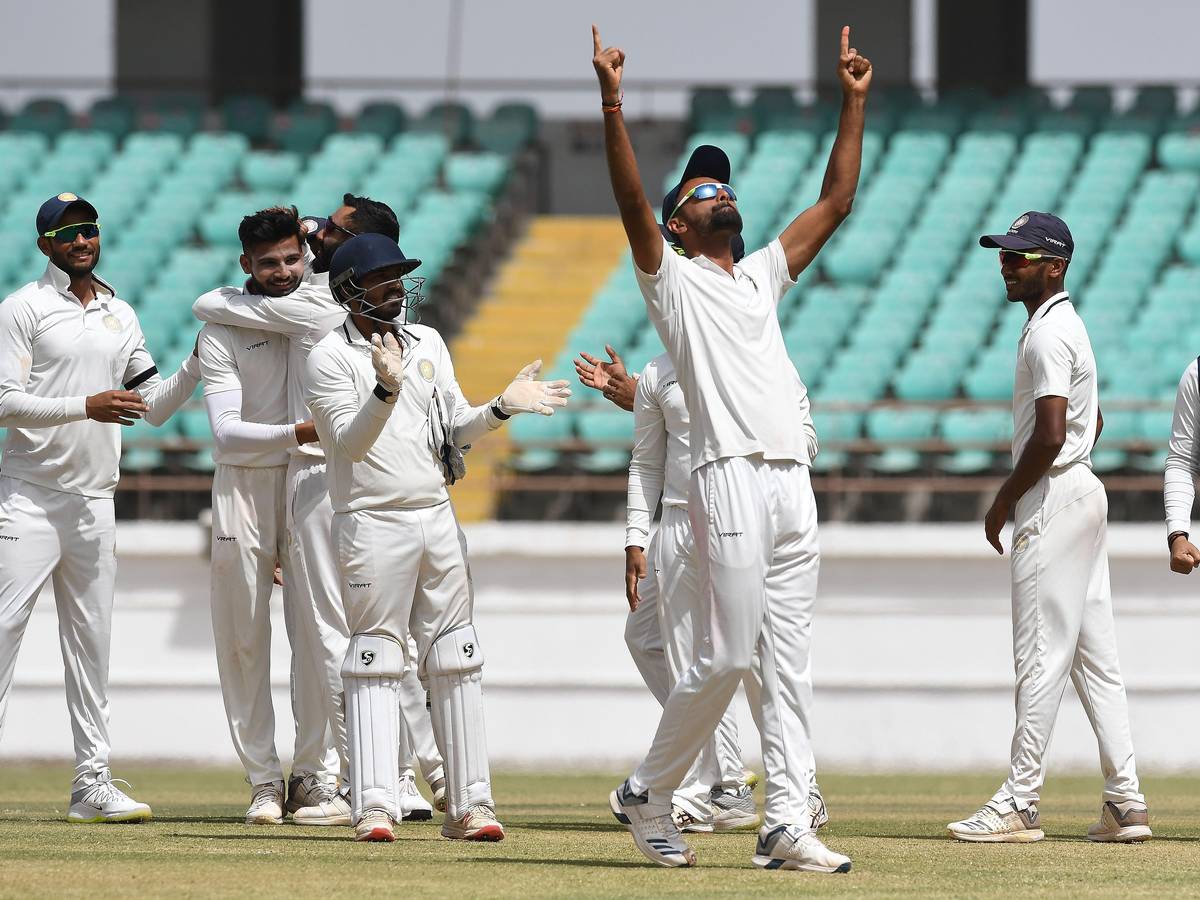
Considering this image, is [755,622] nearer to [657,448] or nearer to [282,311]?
[657,448]

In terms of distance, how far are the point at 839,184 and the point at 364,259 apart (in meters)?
1.64

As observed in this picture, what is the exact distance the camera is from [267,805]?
7516 mm

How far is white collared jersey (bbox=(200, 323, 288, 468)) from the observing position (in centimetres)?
768

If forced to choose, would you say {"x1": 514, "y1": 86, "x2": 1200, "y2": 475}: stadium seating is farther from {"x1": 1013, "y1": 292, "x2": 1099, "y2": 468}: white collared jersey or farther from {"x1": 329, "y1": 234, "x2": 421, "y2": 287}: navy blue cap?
{"x1": 329, "y1": 234, "x2": 421, "y2": 287}: navy blue cap

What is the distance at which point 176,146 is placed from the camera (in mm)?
19781

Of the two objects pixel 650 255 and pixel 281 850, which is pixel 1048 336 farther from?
pixel 281 850

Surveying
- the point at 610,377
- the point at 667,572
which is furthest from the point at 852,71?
the point at 667,572

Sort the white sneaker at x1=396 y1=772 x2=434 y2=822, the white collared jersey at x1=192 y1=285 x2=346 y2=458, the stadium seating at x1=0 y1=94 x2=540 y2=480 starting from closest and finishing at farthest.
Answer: the white collared jersey at x1=192 y1=285 x2=346 y2=458, the white sneaker at x1=396 y1=772 x2=434 y2=822, the stadium seating at x1=0 y1=94 x2=540 y2=480

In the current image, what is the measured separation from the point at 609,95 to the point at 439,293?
1148 centimetres

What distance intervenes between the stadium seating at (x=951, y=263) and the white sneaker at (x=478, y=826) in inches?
237

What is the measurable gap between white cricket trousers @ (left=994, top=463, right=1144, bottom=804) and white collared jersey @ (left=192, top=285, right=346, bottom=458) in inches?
108

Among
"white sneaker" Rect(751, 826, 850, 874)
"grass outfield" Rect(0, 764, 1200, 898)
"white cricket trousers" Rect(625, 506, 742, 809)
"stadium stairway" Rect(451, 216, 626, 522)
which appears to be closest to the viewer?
"grass outfield" Rect(0, 764, 1200, 898)

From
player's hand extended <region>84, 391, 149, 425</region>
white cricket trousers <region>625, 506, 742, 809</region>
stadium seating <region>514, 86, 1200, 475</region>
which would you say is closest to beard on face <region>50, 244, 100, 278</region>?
player's hand extended <region>84, 391, 149, 425</region>

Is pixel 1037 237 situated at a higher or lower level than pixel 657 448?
higher
